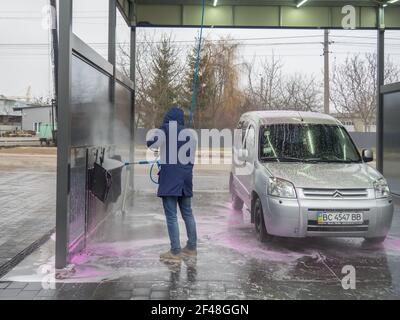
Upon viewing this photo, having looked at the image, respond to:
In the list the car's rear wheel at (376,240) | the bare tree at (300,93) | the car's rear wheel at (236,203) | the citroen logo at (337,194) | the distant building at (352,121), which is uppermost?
the bare tree at (300,93)

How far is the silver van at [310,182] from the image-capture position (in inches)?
245

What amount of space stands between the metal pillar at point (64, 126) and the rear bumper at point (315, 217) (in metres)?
2.68

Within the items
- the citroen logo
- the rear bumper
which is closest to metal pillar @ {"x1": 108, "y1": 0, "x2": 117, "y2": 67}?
the rear bumper

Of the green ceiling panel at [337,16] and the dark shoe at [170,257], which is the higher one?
the green ceiling panel at [337,16]

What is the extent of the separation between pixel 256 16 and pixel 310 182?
8.17 meters

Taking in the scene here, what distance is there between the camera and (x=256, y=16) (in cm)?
1336

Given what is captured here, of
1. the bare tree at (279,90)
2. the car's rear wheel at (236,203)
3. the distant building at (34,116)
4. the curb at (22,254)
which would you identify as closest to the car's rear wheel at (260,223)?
the car's rear wheel at (236,203)

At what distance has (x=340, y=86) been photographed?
113 feet

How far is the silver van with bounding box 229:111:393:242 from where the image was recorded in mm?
6227

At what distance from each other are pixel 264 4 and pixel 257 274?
9512 millimetres

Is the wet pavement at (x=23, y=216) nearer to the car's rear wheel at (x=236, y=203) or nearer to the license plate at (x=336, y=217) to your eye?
the car's rear wheel at (x=236, y=203)
